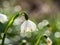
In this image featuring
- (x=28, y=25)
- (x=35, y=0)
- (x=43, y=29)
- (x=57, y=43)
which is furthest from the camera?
(x=35, y=0)

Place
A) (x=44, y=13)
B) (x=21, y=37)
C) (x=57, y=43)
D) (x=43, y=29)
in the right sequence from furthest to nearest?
1. (x=44, y=13)
2. (x=57, y=43)
3. (x=21, y=37)
4. (x=43, y=29)

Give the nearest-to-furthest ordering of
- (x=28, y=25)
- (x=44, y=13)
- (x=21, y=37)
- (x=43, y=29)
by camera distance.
A: (x=28, y=25) → (x=43, y=29) → (x=21, y=37) → (x=44, y=13)

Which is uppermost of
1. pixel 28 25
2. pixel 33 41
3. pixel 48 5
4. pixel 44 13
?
pixel 48 5

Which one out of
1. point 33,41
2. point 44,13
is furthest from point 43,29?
point 44,13

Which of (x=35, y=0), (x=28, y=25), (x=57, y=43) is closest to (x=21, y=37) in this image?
(x=57, y=43)

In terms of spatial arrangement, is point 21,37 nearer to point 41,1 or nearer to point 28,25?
point 28,25

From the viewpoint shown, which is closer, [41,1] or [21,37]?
[21,37]

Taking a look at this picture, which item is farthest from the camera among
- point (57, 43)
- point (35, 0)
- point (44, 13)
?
point (35, 0)

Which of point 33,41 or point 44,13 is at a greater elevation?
point 44,13

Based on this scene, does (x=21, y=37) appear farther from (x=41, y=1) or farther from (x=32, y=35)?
(x=41, y=1)

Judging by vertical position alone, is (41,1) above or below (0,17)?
above
